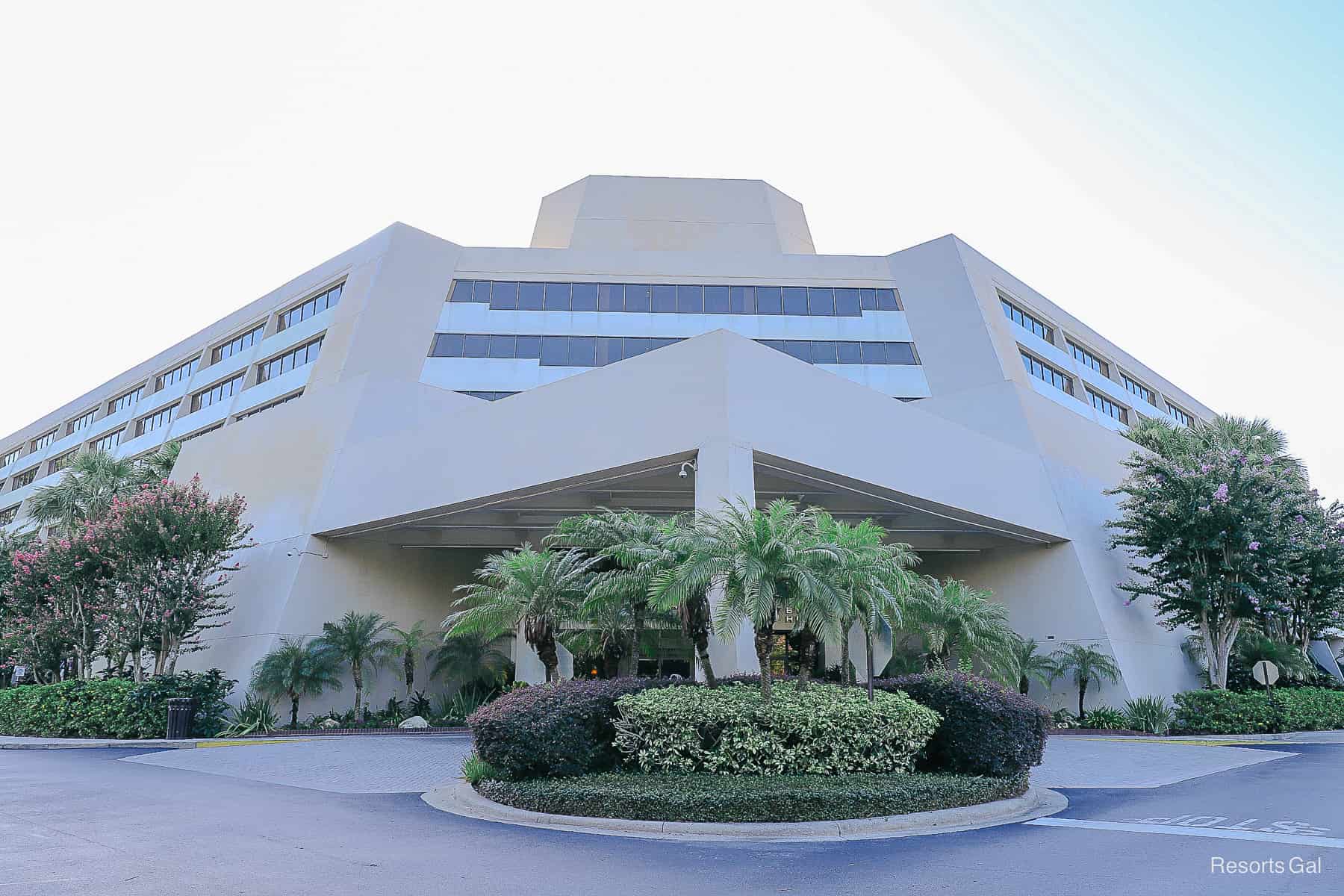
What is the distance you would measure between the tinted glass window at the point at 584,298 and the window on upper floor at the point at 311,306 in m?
9.11

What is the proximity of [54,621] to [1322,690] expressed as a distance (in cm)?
3788

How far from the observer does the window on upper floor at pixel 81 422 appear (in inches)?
2229

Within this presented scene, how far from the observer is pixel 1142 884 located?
716 cm

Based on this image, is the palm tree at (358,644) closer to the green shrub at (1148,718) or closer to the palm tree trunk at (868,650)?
the palm tree trunk at (868,650)

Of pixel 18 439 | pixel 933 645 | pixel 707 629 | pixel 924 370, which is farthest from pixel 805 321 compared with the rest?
pixel 18 439

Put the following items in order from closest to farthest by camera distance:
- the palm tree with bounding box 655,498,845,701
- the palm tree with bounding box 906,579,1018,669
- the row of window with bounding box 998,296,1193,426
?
the palm tree with bounding box 655,498,845,701 → the palm tree with bounding box 906,579,1018,669 → the row of window with bounding box 998,296,1193,426

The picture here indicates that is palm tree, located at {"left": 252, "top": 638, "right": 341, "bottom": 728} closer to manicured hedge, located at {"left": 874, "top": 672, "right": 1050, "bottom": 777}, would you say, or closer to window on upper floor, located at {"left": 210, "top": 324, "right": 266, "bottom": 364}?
manicured hedge, located at {"left": 874, "top": 672, "right": 1050, "bottom": 777}

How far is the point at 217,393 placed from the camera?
44.0 metres

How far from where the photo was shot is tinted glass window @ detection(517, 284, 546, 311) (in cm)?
3722

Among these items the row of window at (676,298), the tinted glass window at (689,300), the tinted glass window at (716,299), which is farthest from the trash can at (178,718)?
the tinted glass window at (716,299)

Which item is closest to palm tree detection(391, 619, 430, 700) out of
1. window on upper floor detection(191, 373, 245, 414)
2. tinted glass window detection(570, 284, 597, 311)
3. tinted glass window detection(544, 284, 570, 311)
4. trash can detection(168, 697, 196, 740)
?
trash can detection(168, 697, 196, 740)

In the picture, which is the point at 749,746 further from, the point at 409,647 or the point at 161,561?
the point at 161,561

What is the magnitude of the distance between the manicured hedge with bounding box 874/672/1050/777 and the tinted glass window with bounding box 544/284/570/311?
26656 mm

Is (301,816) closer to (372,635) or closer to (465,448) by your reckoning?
(465,448)
